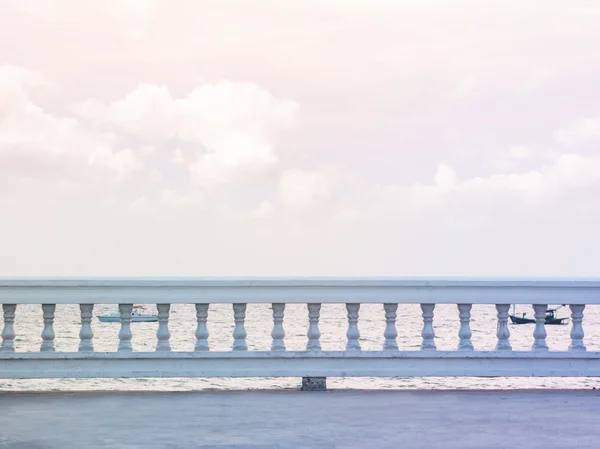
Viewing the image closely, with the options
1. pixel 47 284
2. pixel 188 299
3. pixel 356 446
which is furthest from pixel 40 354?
pixel 356 446

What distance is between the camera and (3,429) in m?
6.12

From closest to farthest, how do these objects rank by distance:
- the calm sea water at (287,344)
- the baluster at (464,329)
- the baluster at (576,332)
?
1. the baluster at (464,329)
2. the baluster at (576,332)
3. the calm sea water at (287,344)

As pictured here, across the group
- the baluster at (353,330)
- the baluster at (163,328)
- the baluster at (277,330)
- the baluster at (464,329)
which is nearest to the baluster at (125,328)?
the baluster at (163,328)

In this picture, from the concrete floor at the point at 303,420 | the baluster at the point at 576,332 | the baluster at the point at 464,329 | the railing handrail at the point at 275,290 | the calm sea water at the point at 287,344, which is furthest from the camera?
the calm sea water at the point at 287,344

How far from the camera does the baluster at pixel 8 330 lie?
778cm

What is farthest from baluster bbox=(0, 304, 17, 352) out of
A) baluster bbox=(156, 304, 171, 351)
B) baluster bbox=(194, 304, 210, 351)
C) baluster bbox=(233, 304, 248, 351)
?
baluster bbox=(233, 304, 248, 351)

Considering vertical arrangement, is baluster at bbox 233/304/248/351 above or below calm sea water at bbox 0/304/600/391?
above

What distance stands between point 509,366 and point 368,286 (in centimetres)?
150

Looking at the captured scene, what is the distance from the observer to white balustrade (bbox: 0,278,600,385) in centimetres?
774

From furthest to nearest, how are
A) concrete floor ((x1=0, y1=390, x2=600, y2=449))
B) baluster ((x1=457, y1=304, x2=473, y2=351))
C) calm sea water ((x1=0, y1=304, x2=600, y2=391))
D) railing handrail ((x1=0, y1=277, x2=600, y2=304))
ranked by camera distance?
calm sea water ((x1=0, y1=304, x2=600, y2=391)) → baluster ((x1=457, y1=304, x2=473, y2=351)) → railing handrail ((x1=0, y1=277, x2=600, y2=304)) → concrete floor ((x1=0, y1=390, x2=600, y2=449))

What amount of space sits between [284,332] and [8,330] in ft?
8.09

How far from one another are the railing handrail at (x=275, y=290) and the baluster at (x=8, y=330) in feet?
0.45

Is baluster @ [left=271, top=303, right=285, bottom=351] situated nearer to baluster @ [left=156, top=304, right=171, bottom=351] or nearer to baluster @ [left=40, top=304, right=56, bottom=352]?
baluster @ [left=156, top=304, right=171, bottom=351]

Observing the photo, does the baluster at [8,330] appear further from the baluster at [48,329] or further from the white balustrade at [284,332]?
the baluster at [48,329]
